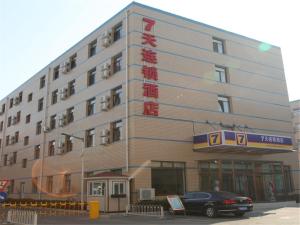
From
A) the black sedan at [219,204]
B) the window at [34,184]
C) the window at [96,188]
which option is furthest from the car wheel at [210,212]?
the window at [34,184]

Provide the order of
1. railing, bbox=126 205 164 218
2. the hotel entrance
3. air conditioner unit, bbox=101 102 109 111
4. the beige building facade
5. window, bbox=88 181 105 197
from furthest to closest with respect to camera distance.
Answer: air conditioner unit, bbox=101 102 109 111
the hotel entrance
the beige building facade
window, bbox=88 181 105 197
railing, bbox=126 205 164 218

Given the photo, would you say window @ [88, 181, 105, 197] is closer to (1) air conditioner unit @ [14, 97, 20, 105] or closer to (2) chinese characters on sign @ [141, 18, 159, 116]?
(2) chinese characters on sign @ [141, 18, 159, 116]

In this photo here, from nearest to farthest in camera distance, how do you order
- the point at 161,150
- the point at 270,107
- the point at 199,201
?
the point at 199,201 → the point at 161,150 → the point at 270,107

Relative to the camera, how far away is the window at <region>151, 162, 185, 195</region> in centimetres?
2627

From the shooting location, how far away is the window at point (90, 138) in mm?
31237

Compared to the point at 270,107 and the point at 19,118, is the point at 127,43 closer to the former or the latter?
the point at 270,107

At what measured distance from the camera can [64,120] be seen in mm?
35906

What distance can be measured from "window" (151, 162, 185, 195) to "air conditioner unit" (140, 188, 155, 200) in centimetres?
106

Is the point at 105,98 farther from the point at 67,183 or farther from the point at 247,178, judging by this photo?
the point at 247,178

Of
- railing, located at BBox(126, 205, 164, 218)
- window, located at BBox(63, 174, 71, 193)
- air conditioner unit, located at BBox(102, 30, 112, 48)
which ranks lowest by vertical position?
railing, located at BBox(126, 205, 164, 218)

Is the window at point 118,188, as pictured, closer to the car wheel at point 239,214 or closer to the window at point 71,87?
the car wheel at point 239,214

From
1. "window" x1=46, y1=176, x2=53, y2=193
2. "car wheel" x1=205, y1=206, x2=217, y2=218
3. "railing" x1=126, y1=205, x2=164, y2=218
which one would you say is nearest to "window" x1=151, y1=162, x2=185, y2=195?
"railing" x1=126, y1=205, x2=164, y2=218

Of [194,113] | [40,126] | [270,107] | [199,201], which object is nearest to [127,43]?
[194,113]

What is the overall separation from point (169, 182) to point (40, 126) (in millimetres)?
21439
